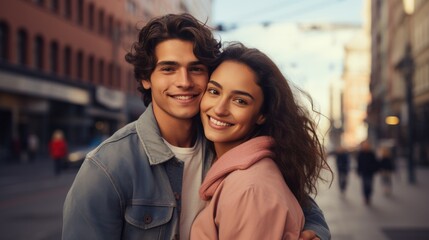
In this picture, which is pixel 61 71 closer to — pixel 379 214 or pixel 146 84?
pixel 379 214

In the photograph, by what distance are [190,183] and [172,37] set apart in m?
0.72

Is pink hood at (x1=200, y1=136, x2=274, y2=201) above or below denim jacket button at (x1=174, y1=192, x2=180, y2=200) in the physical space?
above

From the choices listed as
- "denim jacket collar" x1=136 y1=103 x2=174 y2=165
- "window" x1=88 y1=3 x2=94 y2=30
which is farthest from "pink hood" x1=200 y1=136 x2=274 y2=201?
"window" x1=88 y1=3 x2=94 y2=30

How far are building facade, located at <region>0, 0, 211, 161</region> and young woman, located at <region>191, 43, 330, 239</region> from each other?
21.5m

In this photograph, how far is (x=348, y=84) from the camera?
456 ft

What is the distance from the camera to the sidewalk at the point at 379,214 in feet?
34.1

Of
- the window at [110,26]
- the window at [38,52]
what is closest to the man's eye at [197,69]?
the window at [38,52]

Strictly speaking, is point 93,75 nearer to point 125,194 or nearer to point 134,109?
point 134,109

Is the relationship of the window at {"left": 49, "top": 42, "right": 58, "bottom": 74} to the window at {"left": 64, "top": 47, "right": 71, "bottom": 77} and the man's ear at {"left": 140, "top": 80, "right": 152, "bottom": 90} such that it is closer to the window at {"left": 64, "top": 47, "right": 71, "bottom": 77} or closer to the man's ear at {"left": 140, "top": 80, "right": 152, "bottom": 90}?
the window at {"left": 64, "top": 47, "right": 71, "bottom": 77}

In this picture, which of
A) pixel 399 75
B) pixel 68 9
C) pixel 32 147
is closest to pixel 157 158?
pixel 32 147

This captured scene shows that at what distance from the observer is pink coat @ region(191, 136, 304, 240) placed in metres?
2.42

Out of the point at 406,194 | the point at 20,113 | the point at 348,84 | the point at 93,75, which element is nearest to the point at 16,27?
the point at 20,113

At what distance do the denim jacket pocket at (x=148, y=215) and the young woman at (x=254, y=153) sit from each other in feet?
0.46

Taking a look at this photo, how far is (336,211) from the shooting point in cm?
1394
